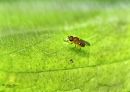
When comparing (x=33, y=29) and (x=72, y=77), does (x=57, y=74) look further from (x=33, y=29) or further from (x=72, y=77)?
(x=33, y=29)

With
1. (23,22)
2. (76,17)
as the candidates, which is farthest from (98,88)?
(23,22)

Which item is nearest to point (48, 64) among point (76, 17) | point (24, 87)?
point (24, 87)

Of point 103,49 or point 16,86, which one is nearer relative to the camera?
point 16,86

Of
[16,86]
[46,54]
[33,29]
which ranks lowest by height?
[16,86]

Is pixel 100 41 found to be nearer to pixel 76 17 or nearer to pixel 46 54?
pixel 76 17

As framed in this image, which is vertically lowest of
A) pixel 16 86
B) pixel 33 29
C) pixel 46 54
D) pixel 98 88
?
pixel 98 88

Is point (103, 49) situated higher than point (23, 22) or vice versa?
point (23, 22)
